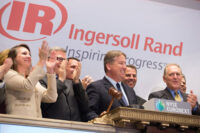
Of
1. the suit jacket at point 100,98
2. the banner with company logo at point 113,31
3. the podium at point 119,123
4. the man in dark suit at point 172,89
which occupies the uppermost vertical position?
the banner with company logo at point 113,31

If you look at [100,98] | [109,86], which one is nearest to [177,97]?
[109,86]

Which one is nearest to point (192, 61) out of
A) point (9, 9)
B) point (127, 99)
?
point (127, 99)

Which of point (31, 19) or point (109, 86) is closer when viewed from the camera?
point (109, 86)

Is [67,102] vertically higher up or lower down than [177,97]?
lower down

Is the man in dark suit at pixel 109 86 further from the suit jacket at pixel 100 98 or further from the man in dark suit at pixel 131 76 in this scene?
the man in dark suit at pixel 131 76

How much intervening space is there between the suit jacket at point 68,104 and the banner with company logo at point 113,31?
1.00m

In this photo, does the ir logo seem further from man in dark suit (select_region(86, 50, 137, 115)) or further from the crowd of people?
man in dark suit (select_region(86, 50, 137, 115))

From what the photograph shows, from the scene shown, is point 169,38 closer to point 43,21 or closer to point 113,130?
point 43,21

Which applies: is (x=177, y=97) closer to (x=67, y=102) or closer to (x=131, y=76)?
(x=131, y=76)

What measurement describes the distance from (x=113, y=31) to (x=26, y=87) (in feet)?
7.35

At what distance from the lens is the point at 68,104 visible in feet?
10.2

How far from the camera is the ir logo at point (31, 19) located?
13.3ft

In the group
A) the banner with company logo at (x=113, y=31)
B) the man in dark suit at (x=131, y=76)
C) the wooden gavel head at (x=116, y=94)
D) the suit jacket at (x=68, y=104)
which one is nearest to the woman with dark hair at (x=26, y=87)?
the suit jacket at (x=68, y=104)

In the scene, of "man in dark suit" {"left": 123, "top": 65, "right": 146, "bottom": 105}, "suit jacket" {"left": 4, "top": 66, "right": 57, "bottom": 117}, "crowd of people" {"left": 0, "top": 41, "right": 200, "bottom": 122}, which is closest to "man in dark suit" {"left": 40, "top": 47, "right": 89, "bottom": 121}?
"crowd of people" {"left": 0, "top": 41, "right": 200, "bottom": 122}
